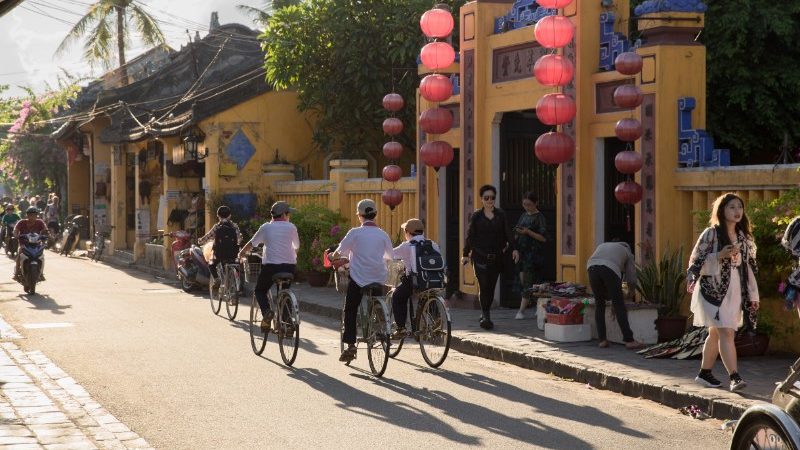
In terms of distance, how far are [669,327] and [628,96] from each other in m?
2.89

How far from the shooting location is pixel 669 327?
1377 cm

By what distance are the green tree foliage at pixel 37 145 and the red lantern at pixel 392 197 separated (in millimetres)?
32830

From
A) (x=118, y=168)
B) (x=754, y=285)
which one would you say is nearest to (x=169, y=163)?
(x=118, y=168)

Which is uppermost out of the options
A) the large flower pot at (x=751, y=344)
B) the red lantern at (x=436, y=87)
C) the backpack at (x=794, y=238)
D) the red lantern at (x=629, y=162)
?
the red lantern at (x=436, y=87)

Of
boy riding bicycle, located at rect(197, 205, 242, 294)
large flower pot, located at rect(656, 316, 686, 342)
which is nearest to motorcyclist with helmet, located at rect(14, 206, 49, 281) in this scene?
boy riding bicycle, located at rect(197, 205, 242, 294)

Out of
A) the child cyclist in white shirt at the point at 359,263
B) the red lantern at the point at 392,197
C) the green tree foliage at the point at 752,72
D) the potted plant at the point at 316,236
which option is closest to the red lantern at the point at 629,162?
the child cyclist in white shirt at the point at 359,263

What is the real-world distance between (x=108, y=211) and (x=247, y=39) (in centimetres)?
787

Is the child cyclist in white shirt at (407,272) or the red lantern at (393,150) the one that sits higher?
the red lantern at (393,150)

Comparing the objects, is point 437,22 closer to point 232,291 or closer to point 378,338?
point 232,291

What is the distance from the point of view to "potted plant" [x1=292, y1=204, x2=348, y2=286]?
23.9m

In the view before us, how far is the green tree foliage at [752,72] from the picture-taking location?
2156cm

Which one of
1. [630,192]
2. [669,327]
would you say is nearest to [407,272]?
[669,327]

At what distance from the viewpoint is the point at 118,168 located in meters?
40.1

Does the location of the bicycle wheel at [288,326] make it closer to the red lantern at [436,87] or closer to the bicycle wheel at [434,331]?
the bicycle wheel at [434,331]
